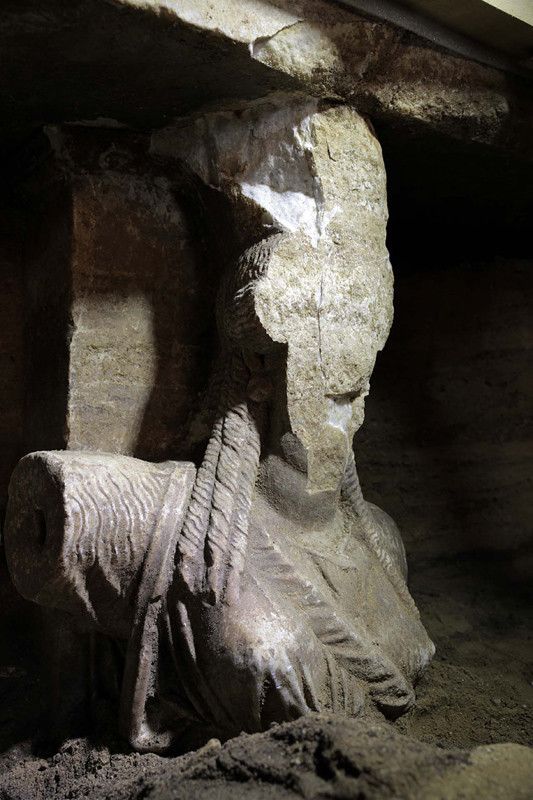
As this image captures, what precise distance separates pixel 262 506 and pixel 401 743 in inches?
32.4

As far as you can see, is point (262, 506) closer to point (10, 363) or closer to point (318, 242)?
point (318, 242)

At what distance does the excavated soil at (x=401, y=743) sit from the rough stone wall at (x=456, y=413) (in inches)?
8.1

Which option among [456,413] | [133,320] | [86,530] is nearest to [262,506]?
[86,530]

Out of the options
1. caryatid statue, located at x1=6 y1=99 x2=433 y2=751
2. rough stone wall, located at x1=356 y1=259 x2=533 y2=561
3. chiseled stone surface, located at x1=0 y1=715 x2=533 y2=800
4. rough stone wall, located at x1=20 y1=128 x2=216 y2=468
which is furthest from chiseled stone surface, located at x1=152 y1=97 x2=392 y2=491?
rough stone wall, located at x1=356 y1=259 x2=533 y2=561

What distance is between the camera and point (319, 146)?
205cm

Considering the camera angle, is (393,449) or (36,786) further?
(393,449)

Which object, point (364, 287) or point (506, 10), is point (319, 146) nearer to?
point (364, 287)

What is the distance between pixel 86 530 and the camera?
179cm

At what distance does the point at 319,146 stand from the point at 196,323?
66cm

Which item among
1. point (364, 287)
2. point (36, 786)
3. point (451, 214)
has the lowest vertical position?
point (36, 786)

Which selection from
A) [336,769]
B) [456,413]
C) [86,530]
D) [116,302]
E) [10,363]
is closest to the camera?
[336,769]

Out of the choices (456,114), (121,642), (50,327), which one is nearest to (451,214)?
(456,114)

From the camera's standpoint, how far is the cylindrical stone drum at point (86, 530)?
179 cm

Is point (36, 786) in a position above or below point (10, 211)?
below
